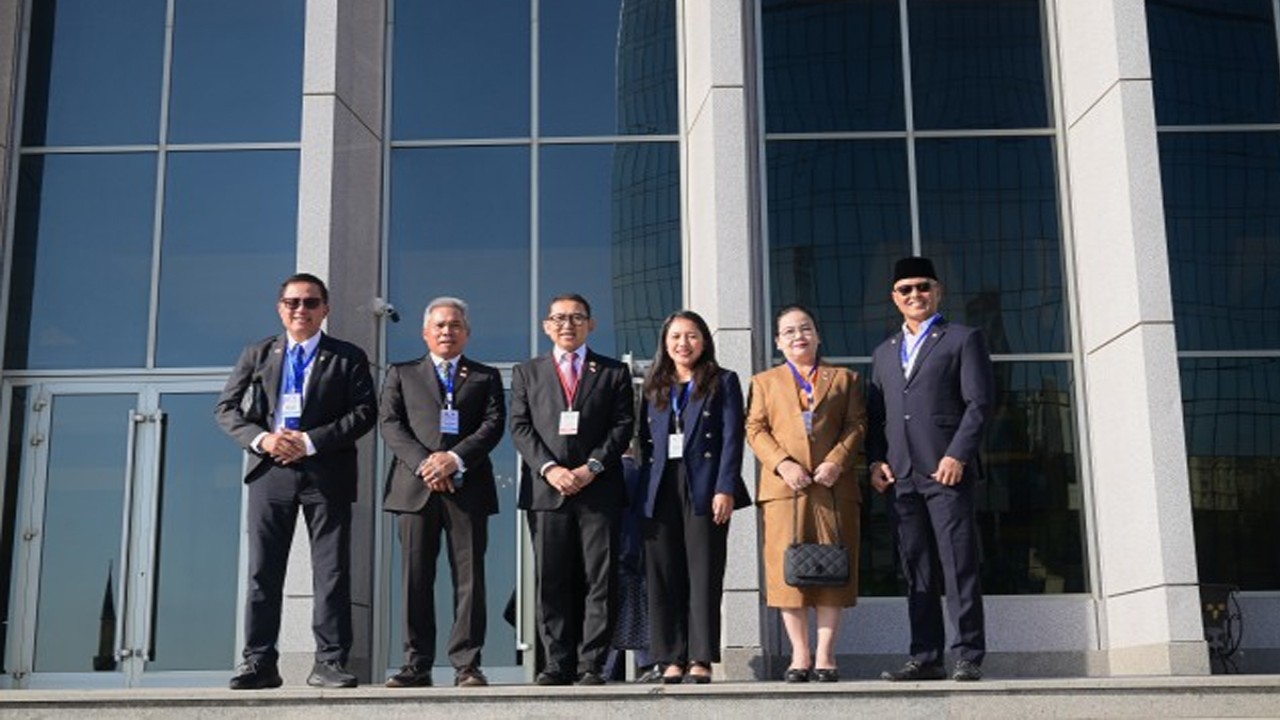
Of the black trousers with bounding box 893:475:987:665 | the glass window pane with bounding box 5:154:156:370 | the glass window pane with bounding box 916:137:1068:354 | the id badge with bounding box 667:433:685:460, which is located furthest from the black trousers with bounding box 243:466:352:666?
the glass window pane with bounding box 916:137:1068:354

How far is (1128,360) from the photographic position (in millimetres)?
10812

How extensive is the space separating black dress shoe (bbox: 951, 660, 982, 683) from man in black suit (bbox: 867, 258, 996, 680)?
0.10 feet

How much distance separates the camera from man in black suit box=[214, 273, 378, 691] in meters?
7.59

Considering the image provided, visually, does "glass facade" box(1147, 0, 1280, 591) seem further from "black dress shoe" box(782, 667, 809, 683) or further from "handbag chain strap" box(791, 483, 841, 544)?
"black dress shoe" box(782, 667, 809, 683)

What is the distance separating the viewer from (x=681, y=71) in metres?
12.9

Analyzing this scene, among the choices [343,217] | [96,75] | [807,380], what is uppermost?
[96,75]

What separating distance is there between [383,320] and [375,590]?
2.32 metres

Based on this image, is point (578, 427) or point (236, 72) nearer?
point (578, 427)

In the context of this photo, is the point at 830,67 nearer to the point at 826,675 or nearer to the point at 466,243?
the point at 466,243

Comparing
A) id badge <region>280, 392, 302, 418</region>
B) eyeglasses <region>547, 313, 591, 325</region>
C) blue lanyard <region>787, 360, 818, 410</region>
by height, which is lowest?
id badge <region>280, 392, 302, 418</region>

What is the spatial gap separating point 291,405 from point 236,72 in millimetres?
6016

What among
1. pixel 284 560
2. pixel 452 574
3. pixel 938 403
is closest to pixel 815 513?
pixel 938 403

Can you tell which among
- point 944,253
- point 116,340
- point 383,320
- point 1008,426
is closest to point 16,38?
point 116,340

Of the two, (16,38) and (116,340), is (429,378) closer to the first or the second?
(116,340)
